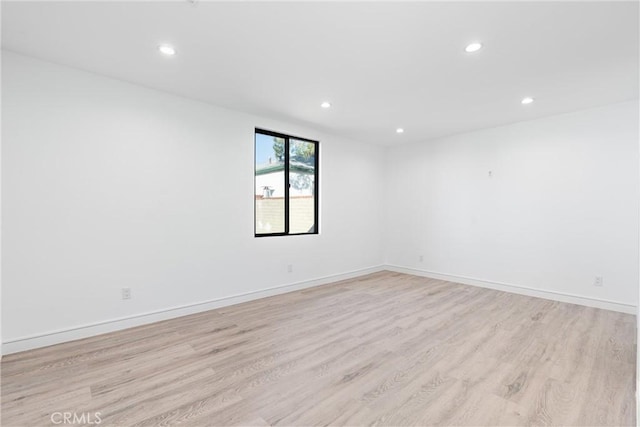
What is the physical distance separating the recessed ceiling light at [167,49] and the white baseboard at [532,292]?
16.3 ft

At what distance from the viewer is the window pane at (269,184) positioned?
13.8 ft

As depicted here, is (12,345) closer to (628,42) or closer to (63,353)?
(63,353)

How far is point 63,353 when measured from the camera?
8.06 feet

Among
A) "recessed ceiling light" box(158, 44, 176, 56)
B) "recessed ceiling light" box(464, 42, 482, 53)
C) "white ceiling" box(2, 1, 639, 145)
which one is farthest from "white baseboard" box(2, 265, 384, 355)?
"recessed ceiling light" box(464, 42, 482, 53)

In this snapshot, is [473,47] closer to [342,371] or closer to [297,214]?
[342,371]

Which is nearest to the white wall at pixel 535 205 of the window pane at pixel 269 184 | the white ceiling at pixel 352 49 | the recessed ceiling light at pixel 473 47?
the white ceiling at pixel 352 49

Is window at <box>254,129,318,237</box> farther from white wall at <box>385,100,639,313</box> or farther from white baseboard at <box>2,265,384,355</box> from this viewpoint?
white wall at <box>385,100,639,313</box>

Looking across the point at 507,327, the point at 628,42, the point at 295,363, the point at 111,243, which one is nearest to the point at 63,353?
the point at 111,243

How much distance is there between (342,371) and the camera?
2.20 meters

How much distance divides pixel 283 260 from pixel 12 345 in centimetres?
280

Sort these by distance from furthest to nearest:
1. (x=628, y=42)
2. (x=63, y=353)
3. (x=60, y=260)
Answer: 1. (x=60, y=260)
2. (x=63, y=353)
3. (x=628, y=42)

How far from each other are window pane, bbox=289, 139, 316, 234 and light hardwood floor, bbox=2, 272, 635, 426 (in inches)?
63.1

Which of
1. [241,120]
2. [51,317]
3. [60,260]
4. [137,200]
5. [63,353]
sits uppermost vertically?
[241,120]

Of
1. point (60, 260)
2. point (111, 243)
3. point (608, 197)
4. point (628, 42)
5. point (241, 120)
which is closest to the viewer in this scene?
point (628, 42)
